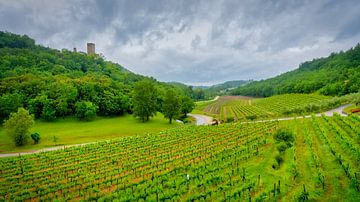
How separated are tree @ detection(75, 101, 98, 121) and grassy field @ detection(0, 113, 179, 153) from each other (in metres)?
1.85

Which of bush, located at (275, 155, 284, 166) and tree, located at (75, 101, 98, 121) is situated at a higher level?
tree, located at (75, 101, 98, 121)

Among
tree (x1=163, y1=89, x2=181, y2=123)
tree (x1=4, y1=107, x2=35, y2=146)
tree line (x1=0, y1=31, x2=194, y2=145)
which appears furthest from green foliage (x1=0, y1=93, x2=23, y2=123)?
tree (x1=163, y1=89, x2=181, y2=123)

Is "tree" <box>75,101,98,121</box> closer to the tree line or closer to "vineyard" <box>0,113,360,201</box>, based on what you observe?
the tree line

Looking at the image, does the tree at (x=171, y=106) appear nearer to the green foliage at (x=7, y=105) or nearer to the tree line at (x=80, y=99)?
the tree line at (x=80, y=99)

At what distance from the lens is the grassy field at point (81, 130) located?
38475mm

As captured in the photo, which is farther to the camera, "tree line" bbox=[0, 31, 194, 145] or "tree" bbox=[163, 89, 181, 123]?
"tree" bbox=[163, 89, 181, 123]

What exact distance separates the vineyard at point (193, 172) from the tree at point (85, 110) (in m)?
29.9

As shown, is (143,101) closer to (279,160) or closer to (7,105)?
(7,105)

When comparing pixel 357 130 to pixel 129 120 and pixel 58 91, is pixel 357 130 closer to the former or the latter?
pixel 129 120

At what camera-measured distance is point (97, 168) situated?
23.8 metres

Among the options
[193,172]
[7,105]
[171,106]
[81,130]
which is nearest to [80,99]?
[7,105]

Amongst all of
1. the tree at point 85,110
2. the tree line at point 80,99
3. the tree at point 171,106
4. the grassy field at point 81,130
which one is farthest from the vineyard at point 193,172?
the tree at point 85,110

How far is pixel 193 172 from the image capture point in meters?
20.6

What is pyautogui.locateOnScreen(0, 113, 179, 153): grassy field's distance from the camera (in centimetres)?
3847
